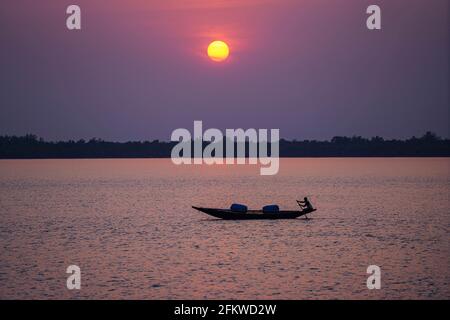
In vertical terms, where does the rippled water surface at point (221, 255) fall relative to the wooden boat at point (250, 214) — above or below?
below

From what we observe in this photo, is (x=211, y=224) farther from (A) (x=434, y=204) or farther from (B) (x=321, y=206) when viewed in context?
(A) (x=434, y=204)

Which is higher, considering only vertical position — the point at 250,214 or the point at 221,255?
the point at 250,214

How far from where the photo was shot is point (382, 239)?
53.2m

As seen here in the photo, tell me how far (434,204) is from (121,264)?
208ft

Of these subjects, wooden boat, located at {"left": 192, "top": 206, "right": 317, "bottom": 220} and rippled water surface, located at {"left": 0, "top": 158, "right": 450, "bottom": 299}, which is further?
wooden boat, located at {"left": 192, "top": 206, "right": 317, "bottom": 220}

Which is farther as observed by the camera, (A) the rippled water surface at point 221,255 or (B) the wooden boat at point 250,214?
(B) the wooden boat at point 250,214

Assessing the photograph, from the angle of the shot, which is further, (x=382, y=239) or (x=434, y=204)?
(x=434, y=204)

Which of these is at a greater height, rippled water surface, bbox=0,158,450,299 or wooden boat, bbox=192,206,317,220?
wooden boat, bbox=192,206,317,220

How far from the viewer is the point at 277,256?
44.0 metres

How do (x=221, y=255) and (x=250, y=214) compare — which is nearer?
(x=221, y=255)
